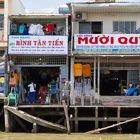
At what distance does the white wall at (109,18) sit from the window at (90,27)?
237 mm

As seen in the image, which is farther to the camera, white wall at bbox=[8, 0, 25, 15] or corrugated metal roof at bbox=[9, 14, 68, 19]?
white wall at bbox=[8, 0, 25, 15]

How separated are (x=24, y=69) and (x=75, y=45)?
338 centimetres

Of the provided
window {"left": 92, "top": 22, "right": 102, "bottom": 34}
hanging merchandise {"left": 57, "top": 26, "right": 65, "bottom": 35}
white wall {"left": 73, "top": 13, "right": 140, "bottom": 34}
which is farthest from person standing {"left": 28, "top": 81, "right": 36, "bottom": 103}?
window {"left": 92, "top": 22, "right": 102, "bottom": 34}

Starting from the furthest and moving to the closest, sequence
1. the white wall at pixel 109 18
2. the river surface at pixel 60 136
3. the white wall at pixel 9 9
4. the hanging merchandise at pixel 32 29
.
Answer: the white wall at pixel 9 9, the white wall at pixel 109 18, the hanging merchandise at pixel 32 29, the river surface at pixel 60 136

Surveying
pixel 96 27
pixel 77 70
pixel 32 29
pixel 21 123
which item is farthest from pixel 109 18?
pixel 21 123

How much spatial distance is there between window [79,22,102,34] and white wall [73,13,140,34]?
237 mm

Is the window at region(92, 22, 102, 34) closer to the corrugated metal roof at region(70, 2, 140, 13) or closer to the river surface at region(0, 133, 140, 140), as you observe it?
the corrugated metal roof at region(70, 2, 140, 13)

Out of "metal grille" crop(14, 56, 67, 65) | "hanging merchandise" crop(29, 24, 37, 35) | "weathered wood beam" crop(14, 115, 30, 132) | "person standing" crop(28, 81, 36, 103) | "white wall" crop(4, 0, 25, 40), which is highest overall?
"white wall" crop(4, 0, 25, 40)

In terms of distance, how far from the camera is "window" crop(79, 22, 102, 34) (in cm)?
3003

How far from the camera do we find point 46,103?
91.2ft

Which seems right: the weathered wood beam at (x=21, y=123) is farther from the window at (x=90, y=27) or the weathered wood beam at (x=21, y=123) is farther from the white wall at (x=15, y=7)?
the white wall at (x=15, y=7)

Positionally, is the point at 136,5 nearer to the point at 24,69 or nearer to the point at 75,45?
the point at 75,45

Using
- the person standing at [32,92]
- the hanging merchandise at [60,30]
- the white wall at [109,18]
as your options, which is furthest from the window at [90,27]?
the person standing at [32,92]

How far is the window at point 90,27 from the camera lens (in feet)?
98.5
